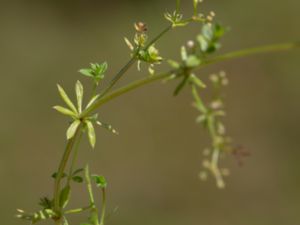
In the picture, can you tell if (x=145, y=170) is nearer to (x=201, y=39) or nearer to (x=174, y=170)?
(x=174, y=170)

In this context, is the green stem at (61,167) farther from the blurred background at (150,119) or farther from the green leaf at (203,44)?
the blurred background at (150,119)

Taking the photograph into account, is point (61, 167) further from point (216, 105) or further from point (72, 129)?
point (216, 105)

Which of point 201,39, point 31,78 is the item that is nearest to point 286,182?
point 31,78

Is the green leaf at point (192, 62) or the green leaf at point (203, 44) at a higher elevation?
the green leaf at point (203, 44)

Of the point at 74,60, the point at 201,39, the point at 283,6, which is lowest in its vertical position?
the point at 201,39

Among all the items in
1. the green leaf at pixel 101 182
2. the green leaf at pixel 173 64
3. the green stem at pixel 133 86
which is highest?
the green leaf at pixel 173 64

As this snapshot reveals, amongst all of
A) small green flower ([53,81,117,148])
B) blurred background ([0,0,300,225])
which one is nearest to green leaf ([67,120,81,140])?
small green flower ([53,81,117,148])

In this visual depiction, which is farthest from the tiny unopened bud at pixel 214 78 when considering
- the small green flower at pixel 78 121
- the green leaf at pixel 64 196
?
the green leaf at pixel 64 196

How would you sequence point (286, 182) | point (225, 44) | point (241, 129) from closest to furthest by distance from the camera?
point (286, 182) → point (241, 129) → point (225, 44)
